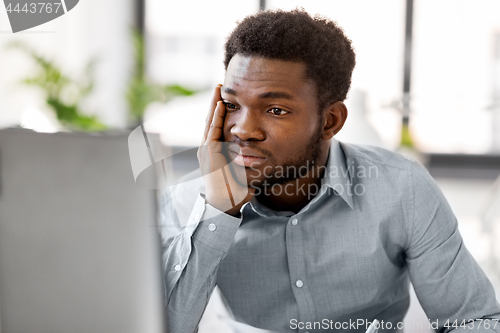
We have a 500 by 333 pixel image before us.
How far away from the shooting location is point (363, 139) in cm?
163

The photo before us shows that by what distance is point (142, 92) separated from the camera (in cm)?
288

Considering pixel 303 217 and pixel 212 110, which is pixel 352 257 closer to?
pixel 303 217

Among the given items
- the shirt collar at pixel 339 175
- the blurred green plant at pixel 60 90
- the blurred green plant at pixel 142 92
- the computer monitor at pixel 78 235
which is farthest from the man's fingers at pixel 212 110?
the blurred green plant at pixel 142 92

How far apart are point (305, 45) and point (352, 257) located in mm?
375

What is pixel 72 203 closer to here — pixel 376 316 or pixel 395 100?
pixel 376 316

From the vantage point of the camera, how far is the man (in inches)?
28.1

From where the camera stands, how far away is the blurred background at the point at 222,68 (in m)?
2.52

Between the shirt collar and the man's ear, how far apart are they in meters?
0.04

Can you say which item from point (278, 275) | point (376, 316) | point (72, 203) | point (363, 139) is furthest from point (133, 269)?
point (363, 139)

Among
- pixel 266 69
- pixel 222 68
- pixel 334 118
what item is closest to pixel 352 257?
pixel 334 118

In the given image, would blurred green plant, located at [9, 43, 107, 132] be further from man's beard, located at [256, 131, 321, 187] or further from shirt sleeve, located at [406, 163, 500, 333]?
shirt sleeve, located at [406, 163, 500, 333]

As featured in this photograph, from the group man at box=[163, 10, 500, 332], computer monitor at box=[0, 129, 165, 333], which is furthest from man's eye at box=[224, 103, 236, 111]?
computer monitor at box=[0, 129, 165, 333]

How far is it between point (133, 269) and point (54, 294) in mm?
84

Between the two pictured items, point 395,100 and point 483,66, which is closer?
point 395,100
